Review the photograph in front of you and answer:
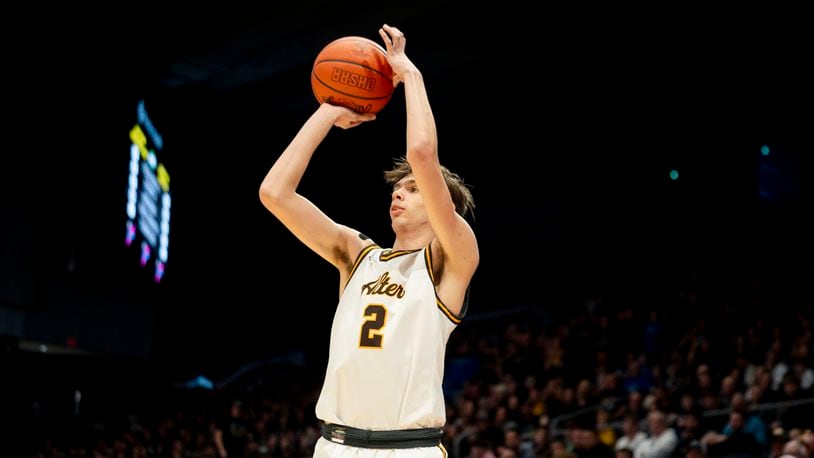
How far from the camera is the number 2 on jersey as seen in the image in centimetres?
335

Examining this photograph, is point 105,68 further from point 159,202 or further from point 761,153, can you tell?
point 761,153

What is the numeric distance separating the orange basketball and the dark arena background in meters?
6.05

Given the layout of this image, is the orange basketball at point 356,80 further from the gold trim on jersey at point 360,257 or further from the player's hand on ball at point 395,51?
the gold trim on jersey at point 360,257

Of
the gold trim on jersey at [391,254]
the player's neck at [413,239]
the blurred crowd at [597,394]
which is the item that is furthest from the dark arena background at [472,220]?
the gold trim on jersey at [391,254]

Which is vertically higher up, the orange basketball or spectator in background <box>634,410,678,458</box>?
the orange basketball

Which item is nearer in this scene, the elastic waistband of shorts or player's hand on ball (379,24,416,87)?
the elastic waistband of shorts

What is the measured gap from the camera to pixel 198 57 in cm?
1627

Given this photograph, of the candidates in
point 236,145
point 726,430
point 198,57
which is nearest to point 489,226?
point 236,145

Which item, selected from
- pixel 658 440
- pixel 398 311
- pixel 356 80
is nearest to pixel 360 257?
pixel 398 311

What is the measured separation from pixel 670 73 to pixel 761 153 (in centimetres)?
321

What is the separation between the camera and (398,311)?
3.38 meters

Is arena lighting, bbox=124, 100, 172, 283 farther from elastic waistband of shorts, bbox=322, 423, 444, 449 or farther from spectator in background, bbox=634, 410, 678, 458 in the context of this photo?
elastic waistband of shorts, bbox=322, 423, 444, 449

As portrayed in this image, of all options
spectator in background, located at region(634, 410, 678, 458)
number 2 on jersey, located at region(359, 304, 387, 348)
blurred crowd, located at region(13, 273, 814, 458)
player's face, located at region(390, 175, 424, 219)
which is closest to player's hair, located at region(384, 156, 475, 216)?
player's face, located at region(390, 175, 424, 219)

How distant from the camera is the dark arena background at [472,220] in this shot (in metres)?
13.0
